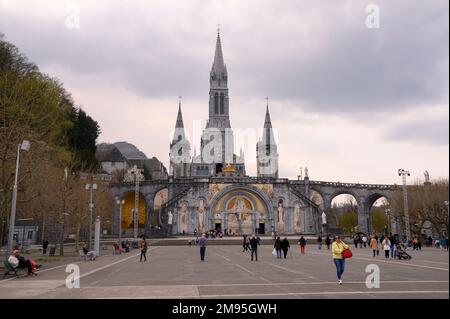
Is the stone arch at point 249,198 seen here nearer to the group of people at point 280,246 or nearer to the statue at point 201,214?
the statue at point 201,214

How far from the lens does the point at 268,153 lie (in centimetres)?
10500

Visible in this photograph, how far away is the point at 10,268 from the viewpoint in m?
16.4

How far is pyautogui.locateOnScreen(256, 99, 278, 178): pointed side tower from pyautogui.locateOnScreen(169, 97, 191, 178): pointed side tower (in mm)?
19120

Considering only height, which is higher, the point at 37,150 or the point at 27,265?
the point at 37,150

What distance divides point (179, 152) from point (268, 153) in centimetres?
2378

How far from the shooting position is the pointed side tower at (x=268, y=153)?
103812mm

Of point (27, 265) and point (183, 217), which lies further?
point (183, 217)

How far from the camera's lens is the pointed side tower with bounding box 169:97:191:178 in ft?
354

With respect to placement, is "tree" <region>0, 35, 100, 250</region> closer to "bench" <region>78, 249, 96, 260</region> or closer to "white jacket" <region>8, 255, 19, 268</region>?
"bench" <region>78, 249, 96, 260</region>

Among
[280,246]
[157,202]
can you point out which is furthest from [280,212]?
[280,246]

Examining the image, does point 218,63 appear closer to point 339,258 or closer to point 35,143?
point 35,143

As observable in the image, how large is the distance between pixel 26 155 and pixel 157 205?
5022 cm
